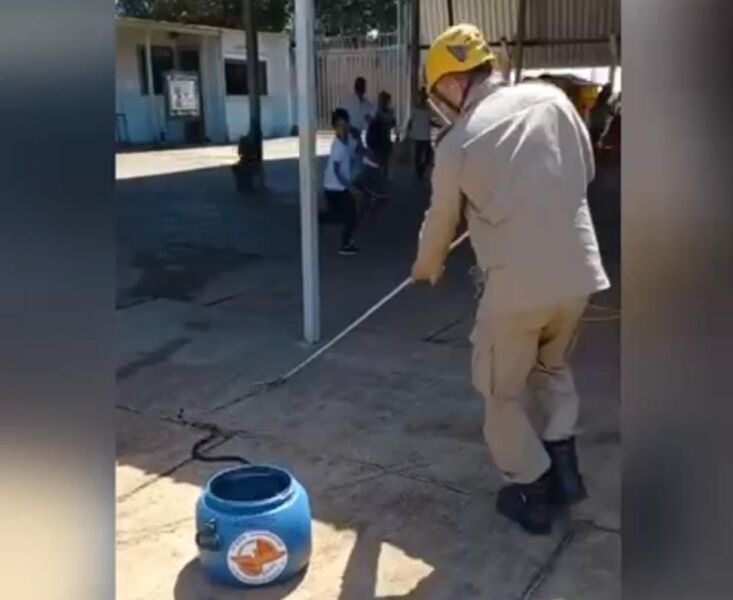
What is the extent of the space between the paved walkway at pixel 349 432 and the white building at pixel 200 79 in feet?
57.0

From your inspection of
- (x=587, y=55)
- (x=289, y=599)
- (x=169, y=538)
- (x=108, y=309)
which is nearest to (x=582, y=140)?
(x=289, y=599)

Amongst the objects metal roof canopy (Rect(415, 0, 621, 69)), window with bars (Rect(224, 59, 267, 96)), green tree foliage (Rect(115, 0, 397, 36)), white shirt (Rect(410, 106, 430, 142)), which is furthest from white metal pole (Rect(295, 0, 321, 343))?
green tree foliage (Rect(115, 0, 397, 36))

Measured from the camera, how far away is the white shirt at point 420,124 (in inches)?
554

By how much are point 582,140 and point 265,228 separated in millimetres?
7526

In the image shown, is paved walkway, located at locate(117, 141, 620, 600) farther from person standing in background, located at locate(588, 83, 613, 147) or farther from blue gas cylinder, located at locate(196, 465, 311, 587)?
person standing in background, located at locate(588, 83, 613, 147)

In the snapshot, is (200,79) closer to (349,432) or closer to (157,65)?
(157,65)

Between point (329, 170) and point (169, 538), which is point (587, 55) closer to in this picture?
point (329, 170)

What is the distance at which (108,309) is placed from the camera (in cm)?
98

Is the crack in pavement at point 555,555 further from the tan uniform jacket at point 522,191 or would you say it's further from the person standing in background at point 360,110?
the person standing in background at point 360,110

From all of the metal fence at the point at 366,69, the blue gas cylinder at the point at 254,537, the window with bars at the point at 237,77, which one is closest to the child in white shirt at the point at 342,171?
the blue gas cylinder at the point at 254,537

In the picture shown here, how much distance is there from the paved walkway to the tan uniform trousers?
29 cm

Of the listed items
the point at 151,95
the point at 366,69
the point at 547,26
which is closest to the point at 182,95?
the point at 151,95

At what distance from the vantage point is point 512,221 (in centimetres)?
295

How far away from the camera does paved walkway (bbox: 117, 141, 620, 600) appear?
305cm
